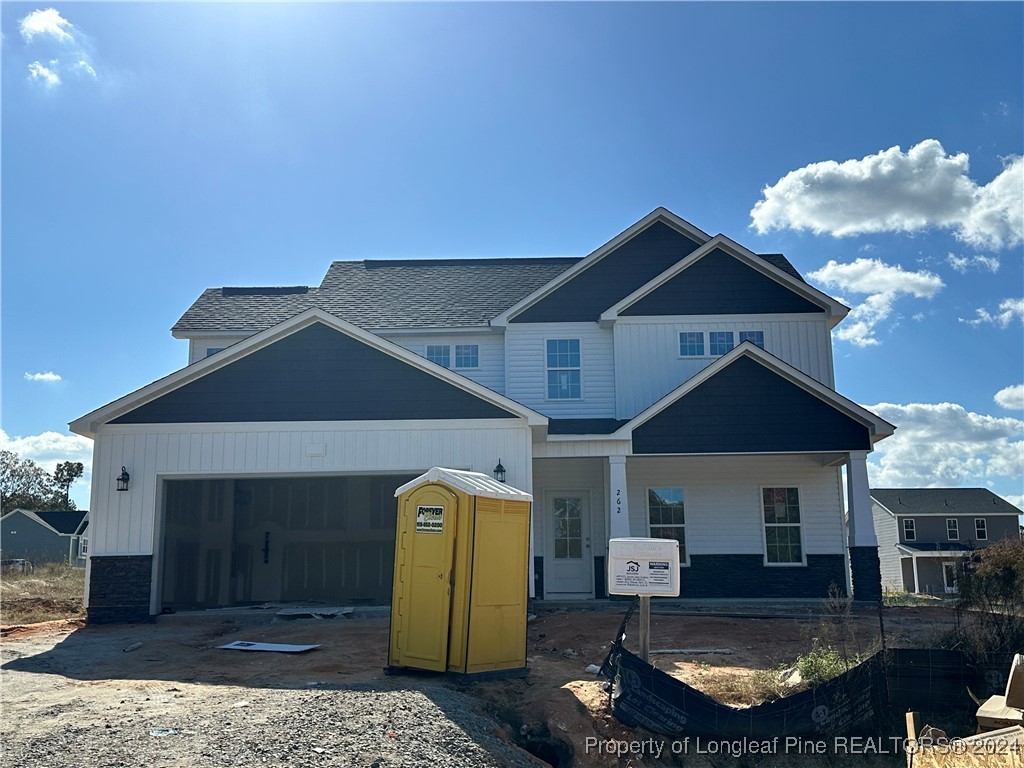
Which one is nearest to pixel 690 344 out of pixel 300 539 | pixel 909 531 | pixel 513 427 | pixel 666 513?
pixel 666 513

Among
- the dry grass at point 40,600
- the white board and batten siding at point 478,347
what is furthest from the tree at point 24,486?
the white board and batten siding at point 478,347

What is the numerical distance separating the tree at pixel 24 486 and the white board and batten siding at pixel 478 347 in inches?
2159

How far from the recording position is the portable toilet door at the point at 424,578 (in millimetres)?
8953

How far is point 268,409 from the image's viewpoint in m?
15.4

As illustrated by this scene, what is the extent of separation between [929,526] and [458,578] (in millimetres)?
41424

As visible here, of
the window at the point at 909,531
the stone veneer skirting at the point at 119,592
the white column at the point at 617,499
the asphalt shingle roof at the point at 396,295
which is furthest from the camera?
the window at the point at 909,531

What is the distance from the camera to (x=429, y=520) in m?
9.14

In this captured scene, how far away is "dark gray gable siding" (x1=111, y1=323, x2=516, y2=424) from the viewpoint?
50.4ft

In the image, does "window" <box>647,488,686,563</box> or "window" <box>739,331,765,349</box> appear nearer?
"window" <box>647,488,686,563</box>

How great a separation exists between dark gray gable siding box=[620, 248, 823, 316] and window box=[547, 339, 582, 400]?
1.64m

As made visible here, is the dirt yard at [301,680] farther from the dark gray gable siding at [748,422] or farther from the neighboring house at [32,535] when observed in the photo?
the neighboring house at [32,535]

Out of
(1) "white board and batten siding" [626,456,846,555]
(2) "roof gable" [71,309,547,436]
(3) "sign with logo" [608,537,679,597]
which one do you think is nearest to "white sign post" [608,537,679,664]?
(3) "sign with logo" [608,537,679,597]

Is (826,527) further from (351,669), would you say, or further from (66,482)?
(66,482)

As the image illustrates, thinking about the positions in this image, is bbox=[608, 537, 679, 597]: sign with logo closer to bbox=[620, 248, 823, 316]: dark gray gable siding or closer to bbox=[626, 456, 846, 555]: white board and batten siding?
bbox=[626, 456, 846, 555]: white board and batten siding
